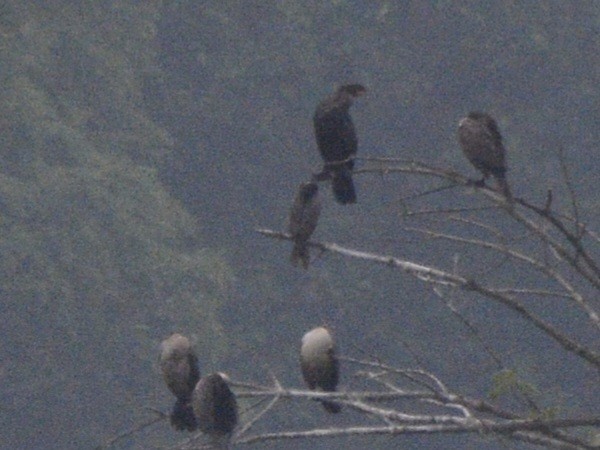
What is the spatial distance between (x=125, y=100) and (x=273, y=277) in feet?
19.5

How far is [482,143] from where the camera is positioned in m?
7.13

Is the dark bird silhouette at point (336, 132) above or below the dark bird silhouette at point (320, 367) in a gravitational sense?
above

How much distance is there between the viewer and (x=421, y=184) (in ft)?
135

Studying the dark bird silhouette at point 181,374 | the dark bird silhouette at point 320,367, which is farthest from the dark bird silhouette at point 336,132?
the dark bird silhouette at point 181,374

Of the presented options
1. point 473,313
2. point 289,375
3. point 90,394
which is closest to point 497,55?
point 473,313

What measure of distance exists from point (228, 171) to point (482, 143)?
39.6 metres

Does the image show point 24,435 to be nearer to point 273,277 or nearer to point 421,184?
point 273,277

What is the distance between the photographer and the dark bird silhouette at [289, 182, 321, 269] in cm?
809

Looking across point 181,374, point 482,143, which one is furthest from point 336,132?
point 482,143

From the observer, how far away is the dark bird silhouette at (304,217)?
8094 mm

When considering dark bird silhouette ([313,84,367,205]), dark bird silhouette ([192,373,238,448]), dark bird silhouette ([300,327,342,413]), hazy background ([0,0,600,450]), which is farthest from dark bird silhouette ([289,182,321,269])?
hazy background ([0,0,600,450])

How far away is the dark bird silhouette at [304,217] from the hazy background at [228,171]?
34718mm

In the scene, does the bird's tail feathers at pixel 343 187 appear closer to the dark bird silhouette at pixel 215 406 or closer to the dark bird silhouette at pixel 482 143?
the dark bird silhouette at pixel 482 143

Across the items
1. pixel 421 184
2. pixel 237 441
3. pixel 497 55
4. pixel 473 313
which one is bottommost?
pixel 237 441
